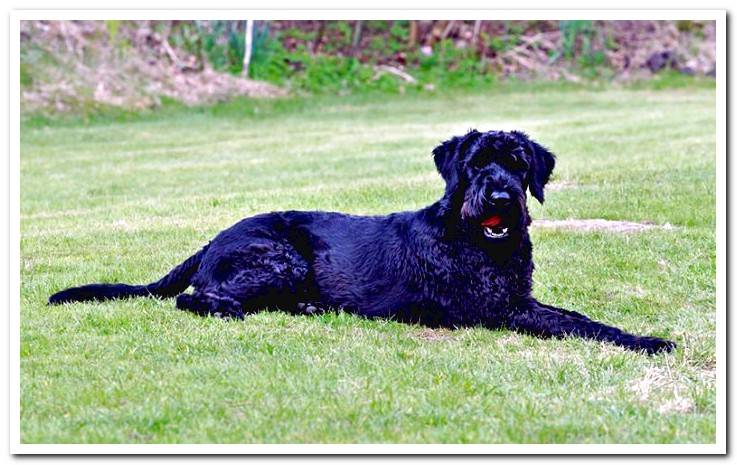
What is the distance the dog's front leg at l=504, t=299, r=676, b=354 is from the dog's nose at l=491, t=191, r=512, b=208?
74cm

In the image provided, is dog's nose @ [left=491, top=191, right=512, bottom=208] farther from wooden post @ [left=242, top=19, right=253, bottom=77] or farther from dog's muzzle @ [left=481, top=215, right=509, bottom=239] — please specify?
wooden post @ [left=242, top=19, right=253, bottom=77]

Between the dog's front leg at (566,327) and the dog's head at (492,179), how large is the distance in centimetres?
54

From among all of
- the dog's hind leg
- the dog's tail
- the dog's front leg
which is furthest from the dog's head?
the dog's tail

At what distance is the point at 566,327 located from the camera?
6.93 meters

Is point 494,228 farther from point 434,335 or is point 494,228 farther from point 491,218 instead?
point 434,335

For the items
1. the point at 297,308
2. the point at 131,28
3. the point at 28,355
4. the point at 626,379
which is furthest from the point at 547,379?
the point at 131,28

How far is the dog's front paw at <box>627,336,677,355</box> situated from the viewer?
6500mm

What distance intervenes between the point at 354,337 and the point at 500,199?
1.31 m

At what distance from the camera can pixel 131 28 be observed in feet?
93.5

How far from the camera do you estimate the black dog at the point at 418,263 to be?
279 inches
